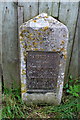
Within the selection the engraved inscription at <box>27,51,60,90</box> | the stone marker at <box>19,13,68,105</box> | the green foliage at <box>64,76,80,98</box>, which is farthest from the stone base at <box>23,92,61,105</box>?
the green foliage at <box>64,76,80,98</box>

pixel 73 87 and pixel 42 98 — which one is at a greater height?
pixel 73 87

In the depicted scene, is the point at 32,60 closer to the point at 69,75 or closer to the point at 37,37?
the point at 37,37

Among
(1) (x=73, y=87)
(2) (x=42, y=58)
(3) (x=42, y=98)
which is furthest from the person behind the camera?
(1) (x=73, y=87)

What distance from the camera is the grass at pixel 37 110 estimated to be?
2639 millimetres

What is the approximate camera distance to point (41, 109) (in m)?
2.78

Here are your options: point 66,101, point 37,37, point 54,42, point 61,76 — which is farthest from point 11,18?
point 66,101

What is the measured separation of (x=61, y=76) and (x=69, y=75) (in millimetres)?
462

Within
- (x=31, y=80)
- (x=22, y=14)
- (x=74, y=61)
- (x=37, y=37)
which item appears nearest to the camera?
(x=37, y=37)

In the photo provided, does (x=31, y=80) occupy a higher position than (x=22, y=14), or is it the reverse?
(x=22, y=14)

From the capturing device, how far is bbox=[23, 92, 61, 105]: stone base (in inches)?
107

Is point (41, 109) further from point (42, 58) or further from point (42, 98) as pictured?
point (42, 58)

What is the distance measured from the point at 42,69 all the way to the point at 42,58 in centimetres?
17

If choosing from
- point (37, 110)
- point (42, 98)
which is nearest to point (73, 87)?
point (42, 98)

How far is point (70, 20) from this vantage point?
8.29 ft
